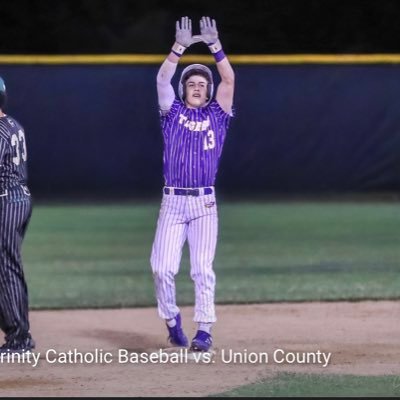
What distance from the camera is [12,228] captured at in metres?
7.49

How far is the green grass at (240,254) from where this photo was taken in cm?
1080

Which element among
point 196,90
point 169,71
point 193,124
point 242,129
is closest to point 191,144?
point 193,124

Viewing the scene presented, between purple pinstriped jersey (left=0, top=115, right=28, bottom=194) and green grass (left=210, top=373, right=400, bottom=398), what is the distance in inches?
77.0

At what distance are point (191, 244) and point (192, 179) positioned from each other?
38 cm

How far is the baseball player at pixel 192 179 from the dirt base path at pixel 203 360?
1.33ft

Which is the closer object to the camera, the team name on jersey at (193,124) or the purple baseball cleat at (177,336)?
the team name on jersey at (193,124)

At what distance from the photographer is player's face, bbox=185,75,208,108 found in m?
7.60

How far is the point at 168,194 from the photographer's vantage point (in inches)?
299
